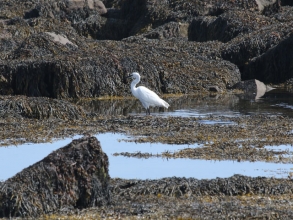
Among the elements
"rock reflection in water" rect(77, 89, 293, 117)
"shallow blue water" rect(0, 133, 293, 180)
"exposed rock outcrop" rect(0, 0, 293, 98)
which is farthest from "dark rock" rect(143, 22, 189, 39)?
"shallow blue water" rect(0, 133, 293, 180)

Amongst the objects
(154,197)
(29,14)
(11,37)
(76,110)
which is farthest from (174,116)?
(29,14)

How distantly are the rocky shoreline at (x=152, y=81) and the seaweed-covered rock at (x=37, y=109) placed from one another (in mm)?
18

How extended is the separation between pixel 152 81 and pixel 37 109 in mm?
6434

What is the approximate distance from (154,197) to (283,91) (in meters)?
13.0

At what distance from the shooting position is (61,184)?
264 inches

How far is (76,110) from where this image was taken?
43.1 feet

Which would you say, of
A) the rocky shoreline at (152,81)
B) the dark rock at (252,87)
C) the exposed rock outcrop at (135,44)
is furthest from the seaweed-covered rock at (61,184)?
the dark rock at (252,87)

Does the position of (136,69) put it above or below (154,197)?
above

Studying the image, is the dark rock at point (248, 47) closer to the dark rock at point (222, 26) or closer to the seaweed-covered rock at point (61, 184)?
the dark rock at point (222, 26)

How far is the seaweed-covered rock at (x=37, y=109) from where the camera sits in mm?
12727

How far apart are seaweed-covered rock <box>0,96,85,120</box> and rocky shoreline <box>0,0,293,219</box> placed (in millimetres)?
18

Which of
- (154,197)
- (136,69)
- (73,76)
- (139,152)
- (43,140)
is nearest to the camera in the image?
(154,197)

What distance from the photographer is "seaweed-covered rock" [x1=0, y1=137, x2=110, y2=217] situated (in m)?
6.41

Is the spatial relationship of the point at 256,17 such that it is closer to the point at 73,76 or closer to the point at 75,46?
the point at 75,46
